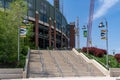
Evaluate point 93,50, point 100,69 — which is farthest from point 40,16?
point 100,69

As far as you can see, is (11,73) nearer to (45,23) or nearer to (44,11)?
(45,23)

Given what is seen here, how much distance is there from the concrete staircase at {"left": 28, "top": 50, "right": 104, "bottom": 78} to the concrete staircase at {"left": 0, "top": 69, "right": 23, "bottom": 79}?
1.06 meters

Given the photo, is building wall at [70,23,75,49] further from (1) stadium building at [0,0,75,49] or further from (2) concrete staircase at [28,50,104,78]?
(2) concrete staircase at [28,50,104,78]

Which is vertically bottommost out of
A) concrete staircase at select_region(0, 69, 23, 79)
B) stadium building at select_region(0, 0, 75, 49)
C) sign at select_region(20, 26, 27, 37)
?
concrete staircase at select_region(0, 69, 23, 79)

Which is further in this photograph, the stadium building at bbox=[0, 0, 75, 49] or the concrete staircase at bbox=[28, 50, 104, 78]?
the stadium building at bbox=[0, 0, 75, 49]

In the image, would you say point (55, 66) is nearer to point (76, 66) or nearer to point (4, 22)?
point (76, 66)

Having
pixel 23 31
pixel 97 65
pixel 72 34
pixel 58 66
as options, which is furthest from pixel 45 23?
pixel 72 34

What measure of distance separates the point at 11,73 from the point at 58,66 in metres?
7.60

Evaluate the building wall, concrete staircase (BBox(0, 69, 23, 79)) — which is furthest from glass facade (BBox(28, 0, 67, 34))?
concrete staircase (BBox(0, 69, 23, 79))

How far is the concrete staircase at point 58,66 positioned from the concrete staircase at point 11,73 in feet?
3.47

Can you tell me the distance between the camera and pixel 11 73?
3259 centimetres

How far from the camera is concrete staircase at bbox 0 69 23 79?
3222 centimetres

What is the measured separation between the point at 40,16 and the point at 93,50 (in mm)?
28155

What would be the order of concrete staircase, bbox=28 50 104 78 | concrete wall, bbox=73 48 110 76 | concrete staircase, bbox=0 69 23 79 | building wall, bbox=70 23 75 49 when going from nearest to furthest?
concrete staircase, bbox=0 69 23 79 → concrete staircase, bbox=28 50 104 78 → concrete wall, bbox=73 48 110 76 → building wall, bbox=70 23 75 49
